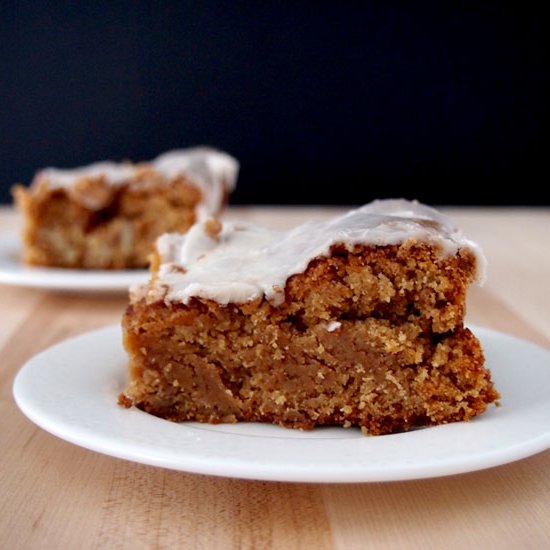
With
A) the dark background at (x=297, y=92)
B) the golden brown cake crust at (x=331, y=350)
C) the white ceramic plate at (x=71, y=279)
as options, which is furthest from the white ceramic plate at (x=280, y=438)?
the dark background at (x=297, y=92)

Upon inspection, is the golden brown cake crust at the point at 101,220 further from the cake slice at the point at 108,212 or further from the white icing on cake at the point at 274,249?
the white icing on cake at the point at 274,249

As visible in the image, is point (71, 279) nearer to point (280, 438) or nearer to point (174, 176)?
point (174, 176)

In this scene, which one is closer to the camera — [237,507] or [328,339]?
[237,507]

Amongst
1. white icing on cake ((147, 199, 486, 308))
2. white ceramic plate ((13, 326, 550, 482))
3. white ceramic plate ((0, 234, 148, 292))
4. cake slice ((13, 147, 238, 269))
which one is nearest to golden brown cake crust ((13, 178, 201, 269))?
cake slice ((13, 147, 238, 269))

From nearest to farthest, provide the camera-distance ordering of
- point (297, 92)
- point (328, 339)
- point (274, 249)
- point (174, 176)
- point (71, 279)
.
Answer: point (328, 339) → point (274, 249) → point (71, 279) → point (174, 176) → point (297, 92)

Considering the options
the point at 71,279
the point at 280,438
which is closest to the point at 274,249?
the point at 280,438

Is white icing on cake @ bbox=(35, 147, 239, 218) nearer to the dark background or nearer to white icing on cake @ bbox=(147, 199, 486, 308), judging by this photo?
white icing on cake @ bbox=(147, 199, 486, 308)

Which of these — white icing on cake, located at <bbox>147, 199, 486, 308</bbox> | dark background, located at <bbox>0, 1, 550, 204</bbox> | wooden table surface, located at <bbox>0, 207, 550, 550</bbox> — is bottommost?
dark background, located at <bbox>0, 1, 550, 204</bbox>
